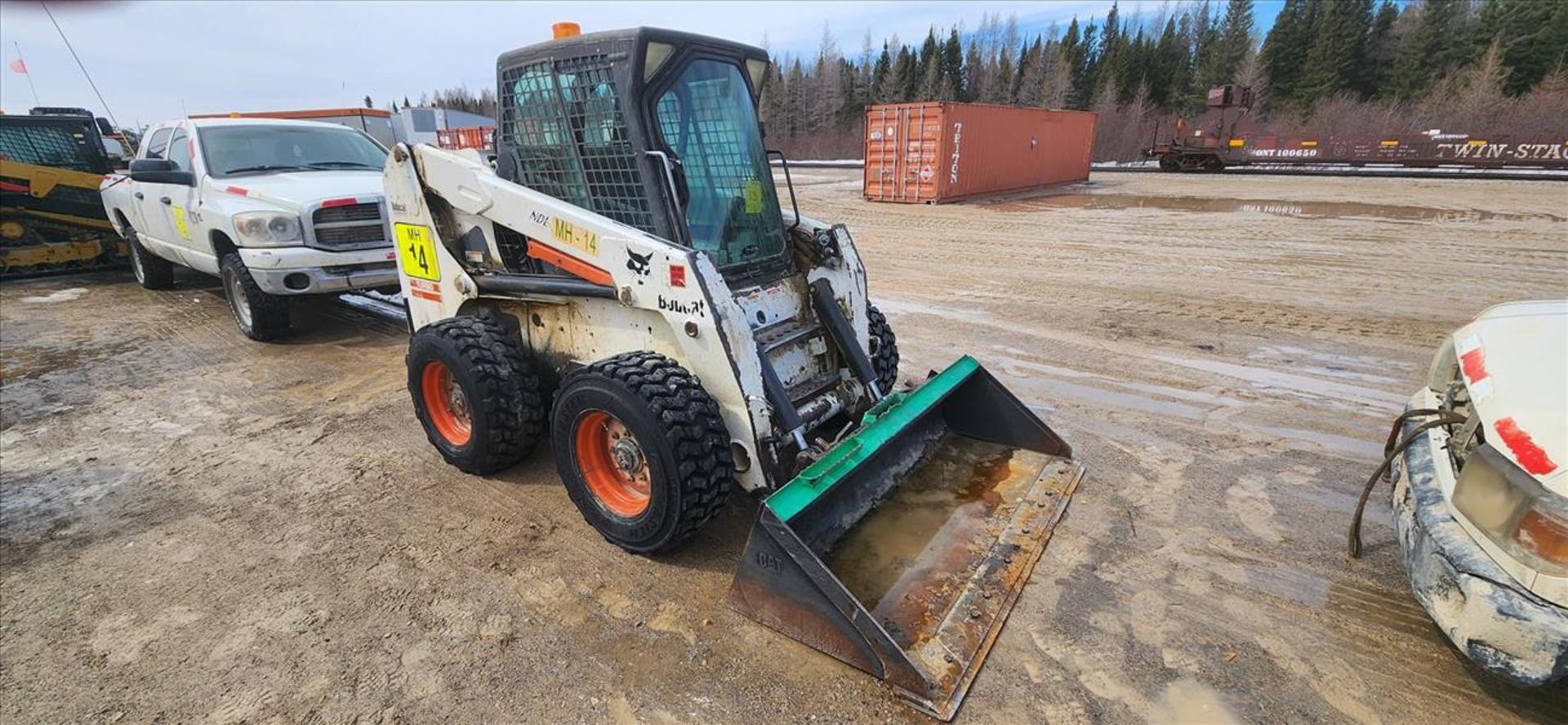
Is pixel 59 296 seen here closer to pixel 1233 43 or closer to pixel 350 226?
pixel 350 226

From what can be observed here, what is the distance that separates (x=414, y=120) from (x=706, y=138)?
3741 centimetres

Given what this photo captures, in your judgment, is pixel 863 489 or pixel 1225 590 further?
pixel 863 489

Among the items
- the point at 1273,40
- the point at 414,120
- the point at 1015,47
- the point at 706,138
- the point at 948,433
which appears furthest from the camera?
the point at 1015,47

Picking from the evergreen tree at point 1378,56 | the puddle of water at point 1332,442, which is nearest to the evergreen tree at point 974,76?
the evergreen tree at point 1378,56

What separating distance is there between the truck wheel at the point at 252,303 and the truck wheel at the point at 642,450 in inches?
181

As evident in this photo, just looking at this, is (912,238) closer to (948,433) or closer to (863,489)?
(948,433)

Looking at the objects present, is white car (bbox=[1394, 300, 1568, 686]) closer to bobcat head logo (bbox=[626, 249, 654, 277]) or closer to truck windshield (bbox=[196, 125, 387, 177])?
bobcat head logo (bbox=[626, 249, 654, 277])

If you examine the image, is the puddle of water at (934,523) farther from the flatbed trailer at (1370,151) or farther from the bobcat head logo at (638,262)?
the flatbed trailer at (1370,151)

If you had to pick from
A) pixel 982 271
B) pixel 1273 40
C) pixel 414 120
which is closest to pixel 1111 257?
pixel 982 271

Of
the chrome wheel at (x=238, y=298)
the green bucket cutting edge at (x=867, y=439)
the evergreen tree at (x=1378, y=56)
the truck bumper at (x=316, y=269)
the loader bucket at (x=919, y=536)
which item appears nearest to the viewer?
the loader bucket at (x=919, y=536)

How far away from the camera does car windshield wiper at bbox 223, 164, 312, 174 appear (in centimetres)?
639

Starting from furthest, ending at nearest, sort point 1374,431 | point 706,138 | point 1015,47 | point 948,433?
point 1015,47
point 1374,431
point 948,433
point 706,138

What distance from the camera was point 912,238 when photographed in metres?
12.2

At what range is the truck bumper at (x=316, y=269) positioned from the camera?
18.8 feet
